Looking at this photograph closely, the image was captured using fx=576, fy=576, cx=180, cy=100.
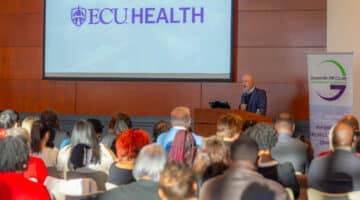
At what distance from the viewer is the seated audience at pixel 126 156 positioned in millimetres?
3773

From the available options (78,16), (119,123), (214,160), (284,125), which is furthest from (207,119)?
(214,160)

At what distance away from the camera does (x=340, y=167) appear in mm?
3764

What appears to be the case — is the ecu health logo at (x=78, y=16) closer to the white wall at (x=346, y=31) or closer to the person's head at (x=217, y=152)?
the white wall at (x=346, y=31)

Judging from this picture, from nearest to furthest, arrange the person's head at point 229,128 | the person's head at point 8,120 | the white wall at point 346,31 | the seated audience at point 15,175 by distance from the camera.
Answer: the seated audience at point 15,175
the person's head at point 229,128
the person's head at point 8,120
the white wall at point 346,31

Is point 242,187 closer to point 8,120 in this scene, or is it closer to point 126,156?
point 126,156

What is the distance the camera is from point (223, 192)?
2.91 metres

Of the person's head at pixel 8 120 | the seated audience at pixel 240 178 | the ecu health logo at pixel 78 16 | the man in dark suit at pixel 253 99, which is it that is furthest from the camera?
the ecu health logo at pixel 78 16

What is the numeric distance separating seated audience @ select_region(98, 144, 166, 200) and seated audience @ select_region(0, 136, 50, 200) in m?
0.36

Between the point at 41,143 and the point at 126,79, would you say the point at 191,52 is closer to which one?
the point at 126,79

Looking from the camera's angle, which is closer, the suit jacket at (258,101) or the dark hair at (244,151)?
the dark hair at (244,151)

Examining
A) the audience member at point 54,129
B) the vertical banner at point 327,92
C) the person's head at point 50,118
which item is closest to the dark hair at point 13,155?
the audience member at point 54,129

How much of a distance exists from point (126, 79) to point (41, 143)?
5.48 meters

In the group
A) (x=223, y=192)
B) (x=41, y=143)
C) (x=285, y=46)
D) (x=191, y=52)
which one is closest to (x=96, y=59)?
(x=191, y=52)

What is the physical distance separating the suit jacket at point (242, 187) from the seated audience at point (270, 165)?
0.95m
